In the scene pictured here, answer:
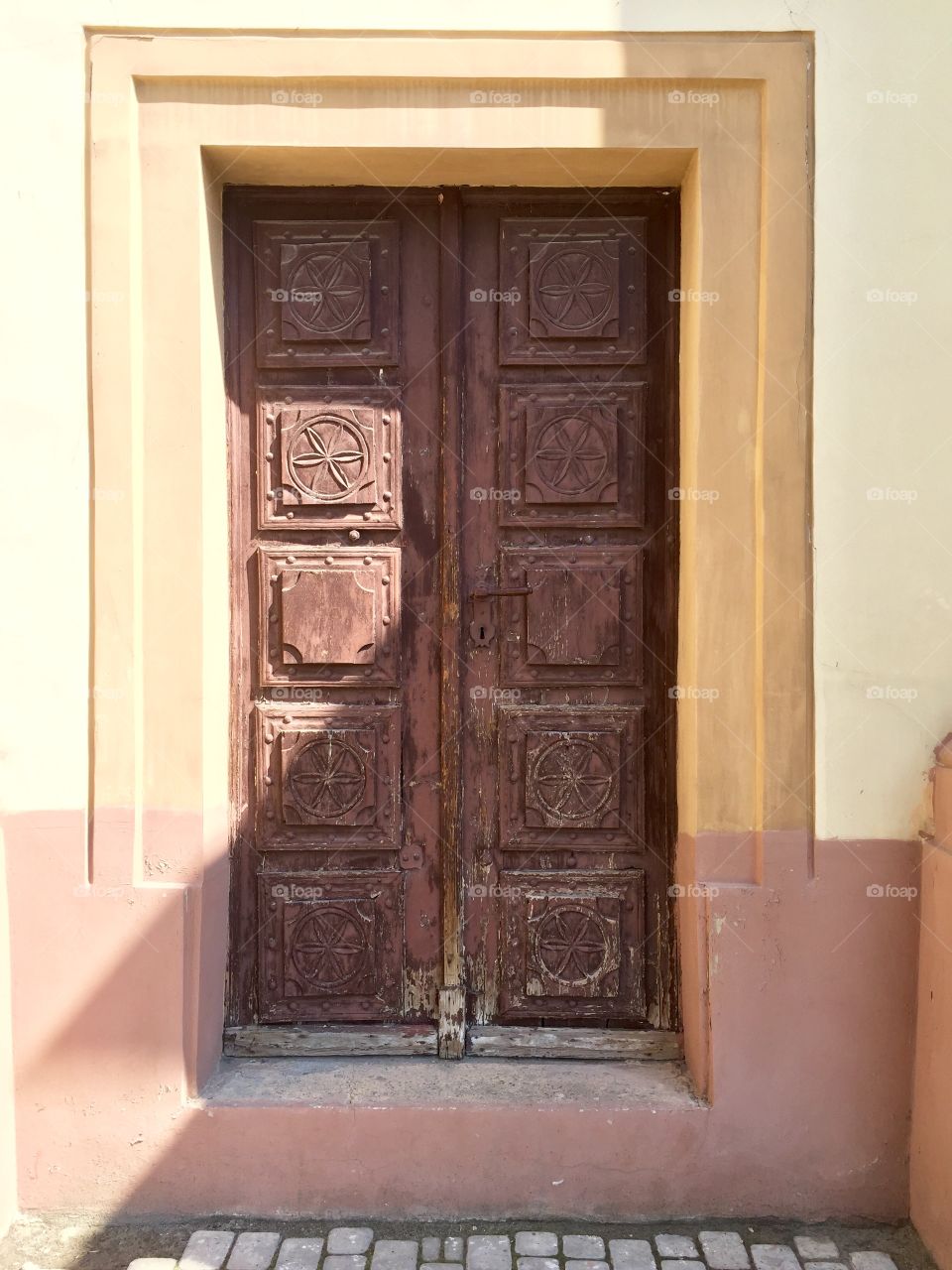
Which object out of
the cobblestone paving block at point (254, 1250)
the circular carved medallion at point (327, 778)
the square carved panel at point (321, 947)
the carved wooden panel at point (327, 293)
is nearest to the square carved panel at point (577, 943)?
the square carved panel at point (321, 947)

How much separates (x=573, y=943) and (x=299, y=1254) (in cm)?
125

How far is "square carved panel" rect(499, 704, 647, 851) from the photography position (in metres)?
3.37

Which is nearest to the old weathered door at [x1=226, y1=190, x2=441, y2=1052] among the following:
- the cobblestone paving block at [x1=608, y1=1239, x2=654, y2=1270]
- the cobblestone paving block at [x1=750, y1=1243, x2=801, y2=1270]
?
the cobblestone paving block at [x1=608, y1=1239, x2=654, y2=1270]

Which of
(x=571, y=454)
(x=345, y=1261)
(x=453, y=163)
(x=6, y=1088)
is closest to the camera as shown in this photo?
(x=345, y=1261)

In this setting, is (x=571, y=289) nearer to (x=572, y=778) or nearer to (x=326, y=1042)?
(x=572, y=778)

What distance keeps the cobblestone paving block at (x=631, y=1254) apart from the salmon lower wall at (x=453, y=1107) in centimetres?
17

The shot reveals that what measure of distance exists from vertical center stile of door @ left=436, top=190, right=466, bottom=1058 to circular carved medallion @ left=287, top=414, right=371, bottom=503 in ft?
0.96

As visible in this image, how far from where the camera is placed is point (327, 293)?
11.0 feet

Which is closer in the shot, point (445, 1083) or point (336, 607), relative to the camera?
point (445, 1083)

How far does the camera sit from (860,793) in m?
3.05

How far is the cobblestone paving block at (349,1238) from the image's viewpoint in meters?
2.88

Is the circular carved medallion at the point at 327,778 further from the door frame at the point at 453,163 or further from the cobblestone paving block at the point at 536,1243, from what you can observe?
the cobblestone paving block at the point at 536,1243

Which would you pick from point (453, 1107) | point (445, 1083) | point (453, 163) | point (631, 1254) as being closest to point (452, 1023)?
point (445, 1083)

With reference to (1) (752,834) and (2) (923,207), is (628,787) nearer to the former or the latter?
(1) (752,834)
